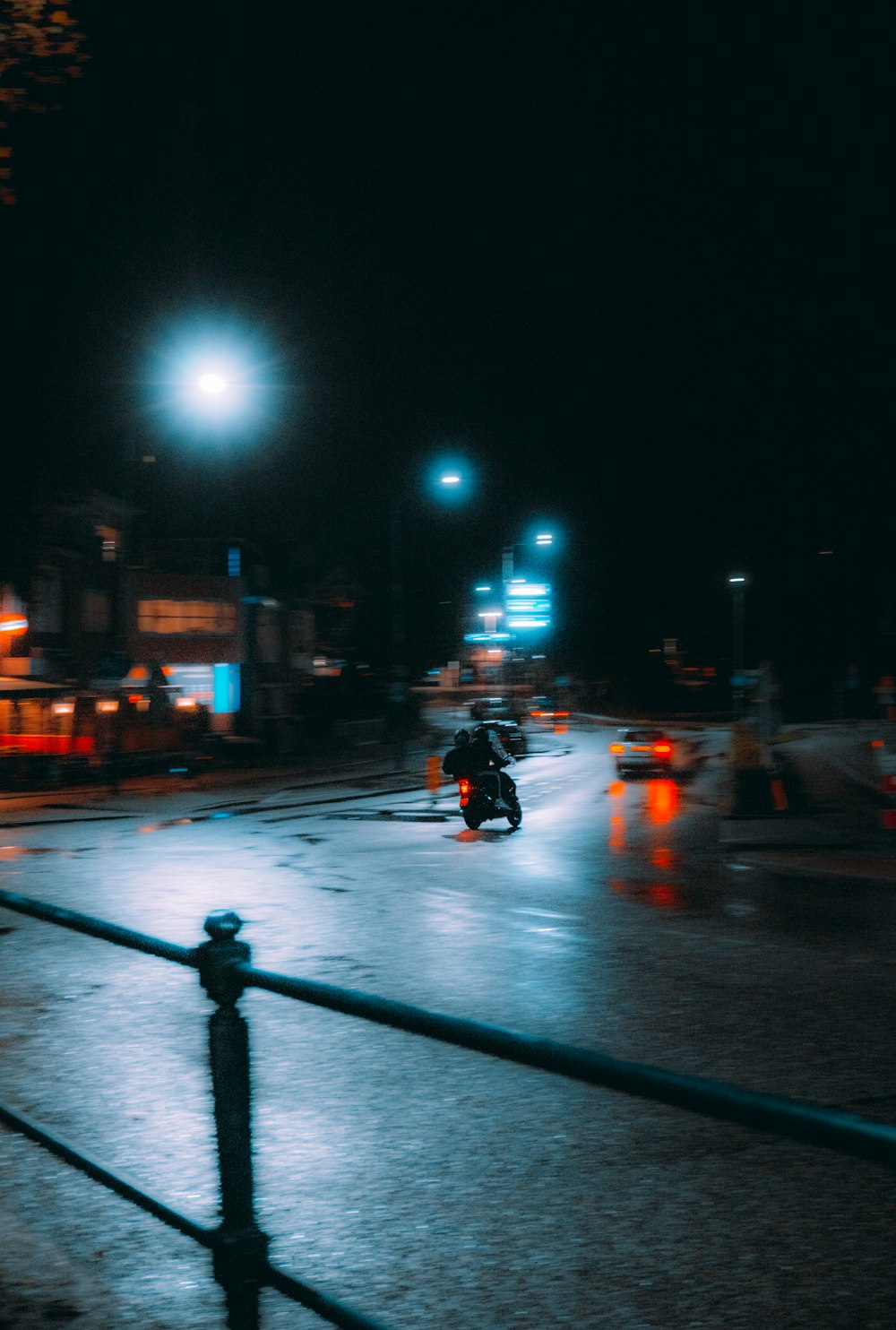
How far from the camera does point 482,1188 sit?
4941 millimetres

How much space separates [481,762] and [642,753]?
13.0 meters

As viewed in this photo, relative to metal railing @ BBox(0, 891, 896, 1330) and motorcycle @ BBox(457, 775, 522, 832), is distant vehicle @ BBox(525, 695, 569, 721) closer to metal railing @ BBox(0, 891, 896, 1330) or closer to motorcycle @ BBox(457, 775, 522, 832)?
motorcycle @ BBox(457, 775, 522, 832)

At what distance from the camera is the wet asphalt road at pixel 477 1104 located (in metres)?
4.08

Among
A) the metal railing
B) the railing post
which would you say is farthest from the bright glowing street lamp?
the railing post

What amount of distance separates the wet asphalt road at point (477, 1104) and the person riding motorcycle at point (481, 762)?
20.1 ft

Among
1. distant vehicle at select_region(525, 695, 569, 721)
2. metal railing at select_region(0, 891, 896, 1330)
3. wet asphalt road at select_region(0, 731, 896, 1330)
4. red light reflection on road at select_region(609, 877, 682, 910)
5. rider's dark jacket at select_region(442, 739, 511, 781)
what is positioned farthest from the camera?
distant vehicle at select_region(525, 695, 569, 721)

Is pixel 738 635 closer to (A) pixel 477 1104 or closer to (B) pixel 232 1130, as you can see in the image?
(A) pixel 477 1104

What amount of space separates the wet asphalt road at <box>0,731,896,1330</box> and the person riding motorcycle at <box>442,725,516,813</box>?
242 inches

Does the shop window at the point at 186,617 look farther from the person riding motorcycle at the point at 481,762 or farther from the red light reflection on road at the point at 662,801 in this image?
the person riding motorcycle at the point at 481,762

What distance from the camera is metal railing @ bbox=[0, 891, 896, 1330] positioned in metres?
2.13

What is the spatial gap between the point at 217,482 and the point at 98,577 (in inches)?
707

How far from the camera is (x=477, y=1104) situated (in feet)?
20.0

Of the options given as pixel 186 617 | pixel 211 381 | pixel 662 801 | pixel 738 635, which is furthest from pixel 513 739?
pixel 738 635

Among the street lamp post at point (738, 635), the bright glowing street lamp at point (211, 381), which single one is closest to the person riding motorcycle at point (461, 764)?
the bright glowing street lamp at point (211, 381)
